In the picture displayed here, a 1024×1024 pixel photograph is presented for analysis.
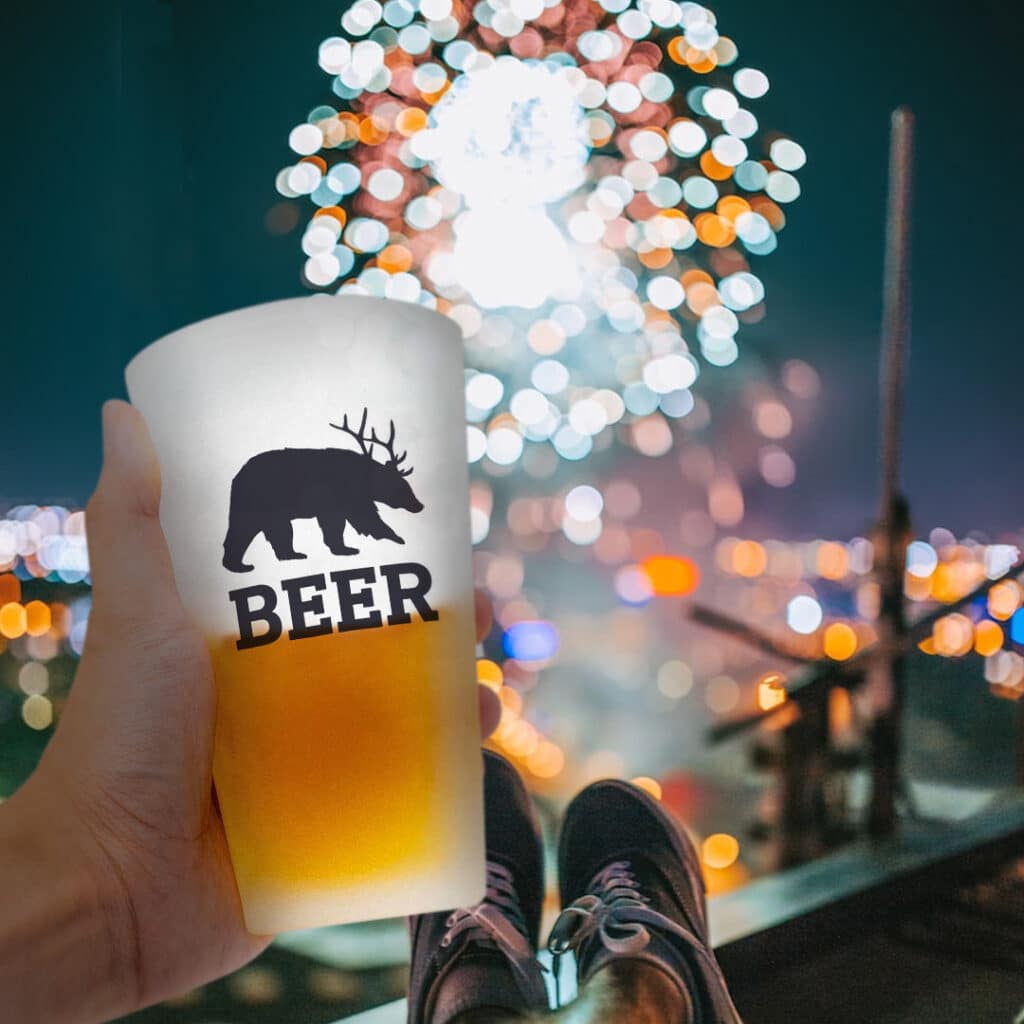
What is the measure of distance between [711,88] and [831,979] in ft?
7.12

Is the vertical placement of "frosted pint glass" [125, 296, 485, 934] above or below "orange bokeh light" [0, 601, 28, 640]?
above

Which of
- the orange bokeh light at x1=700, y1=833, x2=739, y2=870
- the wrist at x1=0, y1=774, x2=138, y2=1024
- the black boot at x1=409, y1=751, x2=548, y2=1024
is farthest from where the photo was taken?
the orange bokeh light at x1=700, y1=833, x2=739, y2=870

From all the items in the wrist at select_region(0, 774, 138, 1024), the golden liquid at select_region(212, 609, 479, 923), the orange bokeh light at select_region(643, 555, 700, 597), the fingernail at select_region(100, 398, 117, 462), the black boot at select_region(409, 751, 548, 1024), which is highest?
the fingernail at select_region(100, 398, 117, 462)

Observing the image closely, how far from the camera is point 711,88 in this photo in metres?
2.37

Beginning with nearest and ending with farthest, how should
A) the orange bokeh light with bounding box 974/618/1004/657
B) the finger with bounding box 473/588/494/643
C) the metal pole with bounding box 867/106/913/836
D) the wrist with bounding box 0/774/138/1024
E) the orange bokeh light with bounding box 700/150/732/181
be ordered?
the wrist with bounding box 0/774/138/1024 → the finger with bounding box 473/588/494/643 → the metal pole with bounding box 867/106/913/836 → the orange bokeh light with bounding box 974/618/1004/657 → the orange bokeh light with bounding box 700/150/732/181

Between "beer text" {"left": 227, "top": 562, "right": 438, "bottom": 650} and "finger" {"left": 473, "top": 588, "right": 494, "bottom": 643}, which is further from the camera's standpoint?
"finger" {"left": 473, "top": 588, "right": 494, "bottom": 643}

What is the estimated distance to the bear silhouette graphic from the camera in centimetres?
54

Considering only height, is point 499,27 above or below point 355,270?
above

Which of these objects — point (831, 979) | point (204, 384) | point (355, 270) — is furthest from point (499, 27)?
point (831, 979)

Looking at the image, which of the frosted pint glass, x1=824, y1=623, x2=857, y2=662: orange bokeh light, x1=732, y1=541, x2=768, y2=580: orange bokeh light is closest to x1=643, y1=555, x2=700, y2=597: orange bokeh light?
x1=732, y1=541, x2=768, y2=580: orange bokeh light

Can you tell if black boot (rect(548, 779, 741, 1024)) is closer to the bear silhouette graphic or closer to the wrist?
the wrist

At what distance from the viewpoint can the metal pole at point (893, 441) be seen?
6.38 feet

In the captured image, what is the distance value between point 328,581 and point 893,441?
1.78 metres

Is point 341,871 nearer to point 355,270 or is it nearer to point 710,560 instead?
point 355,270
